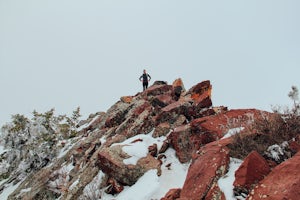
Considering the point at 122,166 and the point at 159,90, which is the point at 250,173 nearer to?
the point at 122,166

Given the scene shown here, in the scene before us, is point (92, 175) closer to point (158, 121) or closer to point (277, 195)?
point (158, 121)

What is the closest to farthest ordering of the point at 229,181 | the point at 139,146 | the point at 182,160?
the point at 229,181 → the point at 182,160 → the point at 139,146

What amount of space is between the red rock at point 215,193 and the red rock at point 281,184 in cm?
97

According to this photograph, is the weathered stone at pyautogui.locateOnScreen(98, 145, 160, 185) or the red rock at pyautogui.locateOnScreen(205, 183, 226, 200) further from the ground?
the weathered stone at pyautogui.locateOnScreen(98, 145, 160, 185)

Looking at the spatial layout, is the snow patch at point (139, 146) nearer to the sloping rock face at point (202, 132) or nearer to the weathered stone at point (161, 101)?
the sloping rock face at point (202, 132)

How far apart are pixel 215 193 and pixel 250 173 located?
106 centimetres

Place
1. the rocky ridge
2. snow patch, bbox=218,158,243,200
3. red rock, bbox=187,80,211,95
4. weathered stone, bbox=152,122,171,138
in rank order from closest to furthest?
1. the rocky ridge
2. snow patch, bbox=218,158,243,200
3. weathered stone, bbox=152,122,171,138
4. red rock, bbox=187,80,211,95

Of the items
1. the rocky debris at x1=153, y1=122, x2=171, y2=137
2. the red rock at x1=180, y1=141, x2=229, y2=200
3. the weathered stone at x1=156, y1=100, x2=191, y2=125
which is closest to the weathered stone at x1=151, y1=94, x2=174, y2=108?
the weathered stone at x1=156, y1=100, x2=191, y2=125

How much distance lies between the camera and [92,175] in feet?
37.8

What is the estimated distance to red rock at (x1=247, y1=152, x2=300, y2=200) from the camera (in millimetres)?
4699

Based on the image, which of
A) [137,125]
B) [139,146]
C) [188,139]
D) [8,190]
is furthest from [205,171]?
[8,190]

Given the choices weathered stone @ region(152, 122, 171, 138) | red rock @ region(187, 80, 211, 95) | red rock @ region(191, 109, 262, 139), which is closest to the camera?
red rock @ region(191, 109, 262, 139)

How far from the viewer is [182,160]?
10.3 meters

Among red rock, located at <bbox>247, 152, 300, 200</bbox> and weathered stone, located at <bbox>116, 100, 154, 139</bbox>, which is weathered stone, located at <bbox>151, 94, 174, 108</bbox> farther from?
red rock, located at <bbox>247, 152, 300, 200</bbox>
